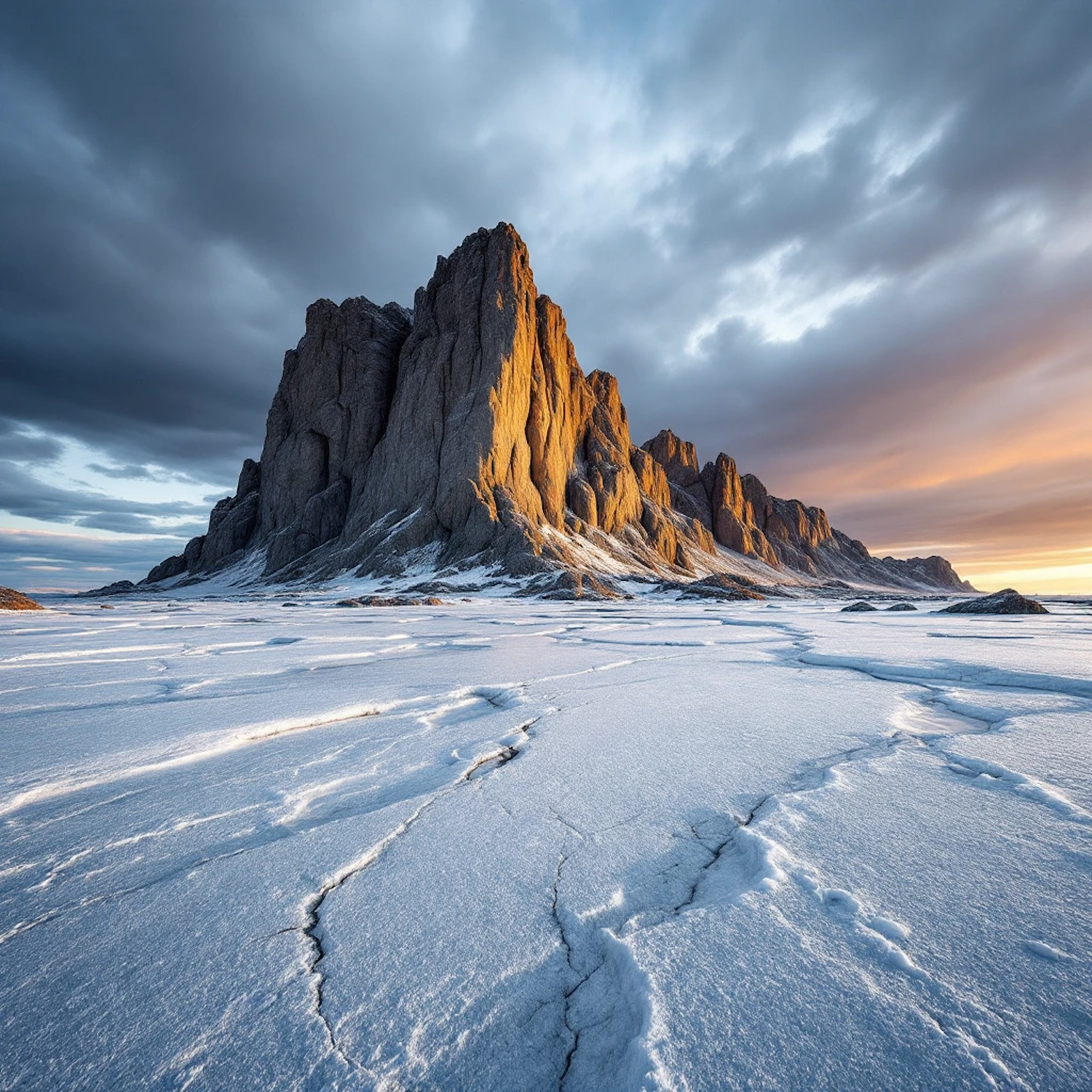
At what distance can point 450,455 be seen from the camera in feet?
167

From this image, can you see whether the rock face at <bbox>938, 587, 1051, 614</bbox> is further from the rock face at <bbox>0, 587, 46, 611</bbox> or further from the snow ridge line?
the rock face at <bbox>0, 587, 46, 611</bbox>

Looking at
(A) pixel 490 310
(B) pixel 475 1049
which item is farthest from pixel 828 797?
(A) pixel 490 310

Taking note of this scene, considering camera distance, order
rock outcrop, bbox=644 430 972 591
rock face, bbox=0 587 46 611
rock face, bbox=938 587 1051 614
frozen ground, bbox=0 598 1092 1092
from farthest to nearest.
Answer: rock outcrop, bbox=644 430 972 591, rock face, bbox=938 587 1051 614, rock face, bbox=0 587 46 611, frozen ground, bbox=0 598 1092 1092

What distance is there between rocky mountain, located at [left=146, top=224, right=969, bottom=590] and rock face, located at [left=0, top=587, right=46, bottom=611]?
85.6ft

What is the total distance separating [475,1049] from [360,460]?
67024 millimetres

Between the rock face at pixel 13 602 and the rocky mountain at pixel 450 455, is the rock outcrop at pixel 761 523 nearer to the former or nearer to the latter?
the rocky mountain at pixel 450 455

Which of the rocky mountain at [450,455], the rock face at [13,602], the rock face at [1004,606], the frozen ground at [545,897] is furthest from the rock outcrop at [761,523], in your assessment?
the frozen ground at [545,897]

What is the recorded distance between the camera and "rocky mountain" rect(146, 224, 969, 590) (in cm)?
4909

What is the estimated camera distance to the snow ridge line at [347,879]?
139cm

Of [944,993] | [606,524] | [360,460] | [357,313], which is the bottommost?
[944,993]

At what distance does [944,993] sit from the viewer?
143 centimetres

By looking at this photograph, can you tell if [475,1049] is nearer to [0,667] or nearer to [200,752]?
[200,752]

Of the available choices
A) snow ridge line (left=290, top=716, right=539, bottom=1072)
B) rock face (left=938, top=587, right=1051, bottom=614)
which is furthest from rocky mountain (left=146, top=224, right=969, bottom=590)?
snow ridge line (left=290, top=716, right=539, bottom=1072)

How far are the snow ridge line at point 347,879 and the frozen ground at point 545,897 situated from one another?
0.04 ft
